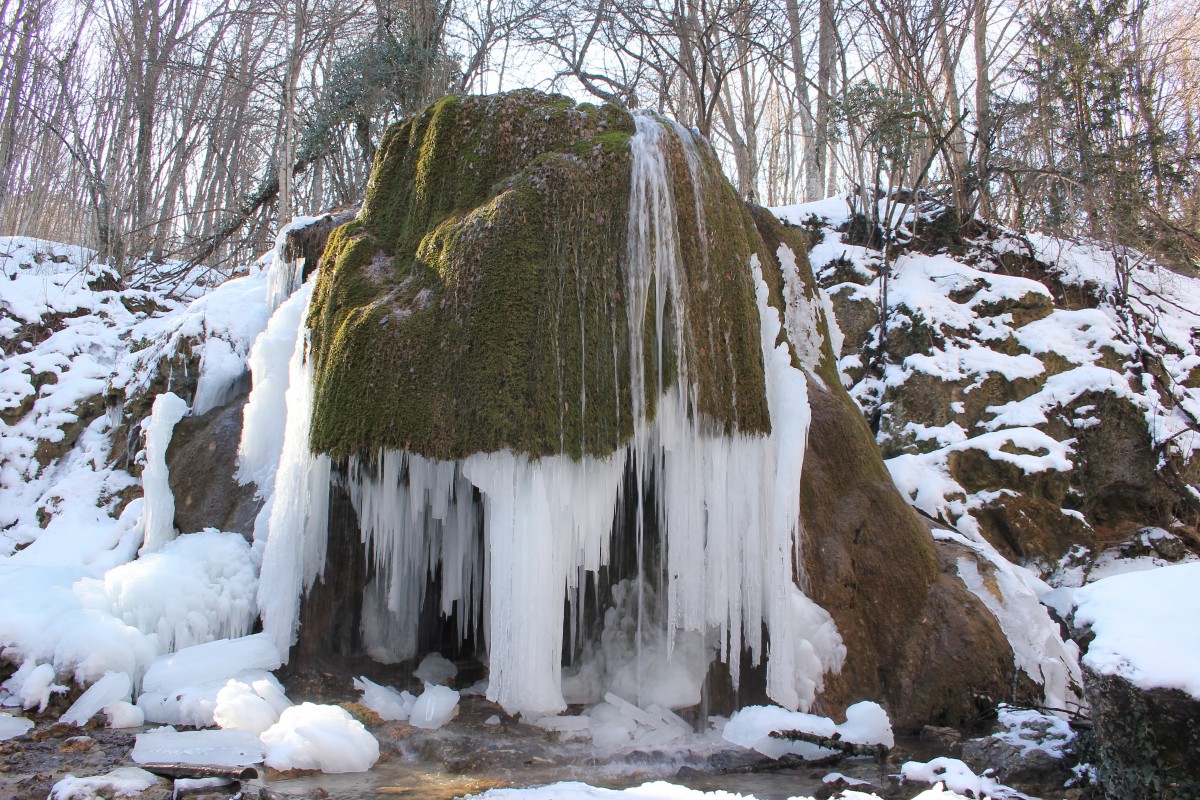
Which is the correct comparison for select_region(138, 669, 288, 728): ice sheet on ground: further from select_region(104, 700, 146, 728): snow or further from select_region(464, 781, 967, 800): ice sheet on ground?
select_region(464, 781, 967, 800): ice sheet on ground

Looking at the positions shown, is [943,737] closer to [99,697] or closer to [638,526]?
[638,526]

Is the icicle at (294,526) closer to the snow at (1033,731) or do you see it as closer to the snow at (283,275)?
the snow at (283,275)

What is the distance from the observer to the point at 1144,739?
301cm

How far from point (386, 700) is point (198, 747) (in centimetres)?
124

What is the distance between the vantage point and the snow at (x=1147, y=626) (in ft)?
9.70

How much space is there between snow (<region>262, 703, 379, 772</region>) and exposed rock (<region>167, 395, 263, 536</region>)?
2.43 metres

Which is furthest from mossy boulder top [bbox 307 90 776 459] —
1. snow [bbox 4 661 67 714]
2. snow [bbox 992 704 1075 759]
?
snow [bbox 992 704 1075 759]

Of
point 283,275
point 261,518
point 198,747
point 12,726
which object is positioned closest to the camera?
point 198,747

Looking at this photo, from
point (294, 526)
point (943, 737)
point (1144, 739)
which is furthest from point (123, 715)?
point (1144, 739)

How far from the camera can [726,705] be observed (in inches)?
195

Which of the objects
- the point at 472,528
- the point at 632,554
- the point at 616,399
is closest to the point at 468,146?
the point at 616,399

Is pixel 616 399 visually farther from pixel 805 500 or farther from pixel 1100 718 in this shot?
pixel 1100 718

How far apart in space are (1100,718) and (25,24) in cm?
1664

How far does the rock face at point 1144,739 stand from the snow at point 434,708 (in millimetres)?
3311
